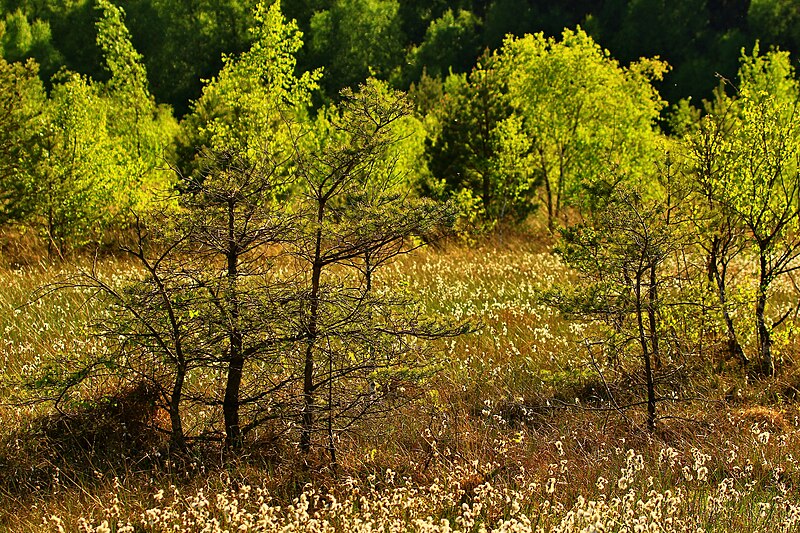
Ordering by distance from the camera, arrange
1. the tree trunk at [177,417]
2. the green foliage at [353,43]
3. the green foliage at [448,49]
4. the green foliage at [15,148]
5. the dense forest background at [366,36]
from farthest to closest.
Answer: the green foliage at [448,49] < the green foliage at [353,43] < the dense forest background at [366,36] < the green foliage at [15,148] < the tree trunk at [177,417]

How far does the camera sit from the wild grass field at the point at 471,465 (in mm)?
4461

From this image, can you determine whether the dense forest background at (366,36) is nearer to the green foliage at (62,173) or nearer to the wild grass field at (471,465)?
the green foliage at (62,173)

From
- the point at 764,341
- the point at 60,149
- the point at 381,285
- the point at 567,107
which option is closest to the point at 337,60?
the point at 567,107

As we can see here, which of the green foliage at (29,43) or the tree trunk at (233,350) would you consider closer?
the tree trunk at (233,350)

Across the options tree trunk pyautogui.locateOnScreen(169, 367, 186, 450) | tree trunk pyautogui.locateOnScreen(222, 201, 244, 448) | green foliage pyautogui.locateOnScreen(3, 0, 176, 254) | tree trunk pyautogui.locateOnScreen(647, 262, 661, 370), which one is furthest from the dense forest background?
tree trunk pyautogui.locateOnScreen(169, 367, 186, 450)

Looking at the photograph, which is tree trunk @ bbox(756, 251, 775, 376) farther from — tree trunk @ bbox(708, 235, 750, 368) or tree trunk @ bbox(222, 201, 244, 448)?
tree trunk @ bbox(222, 201, 244, 448)

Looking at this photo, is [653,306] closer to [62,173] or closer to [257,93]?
[257,93]

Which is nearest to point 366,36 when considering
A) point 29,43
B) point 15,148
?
point 29,43

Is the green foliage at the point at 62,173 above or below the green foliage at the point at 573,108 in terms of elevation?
below

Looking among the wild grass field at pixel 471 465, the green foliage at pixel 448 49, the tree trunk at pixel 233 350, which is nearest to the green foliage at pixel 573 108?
the wild grass field at pixel 471 465

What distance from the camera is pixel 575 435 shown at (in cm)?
645

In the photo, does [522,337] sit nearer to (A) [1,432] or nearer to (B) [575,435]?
(B) [575,435]

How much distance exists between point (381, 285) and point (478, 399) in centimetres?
478

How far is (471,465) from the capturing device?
5711 mm
